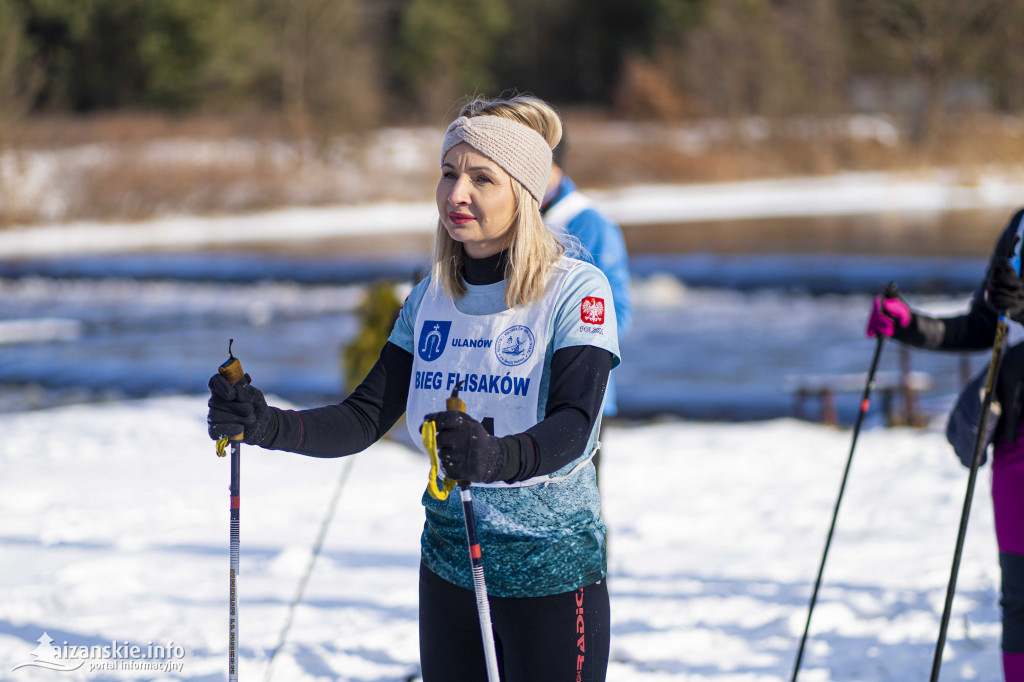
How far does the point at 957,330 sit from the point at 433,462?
1871mm

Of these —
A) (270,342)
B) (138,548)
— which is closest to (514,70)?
(270,342)

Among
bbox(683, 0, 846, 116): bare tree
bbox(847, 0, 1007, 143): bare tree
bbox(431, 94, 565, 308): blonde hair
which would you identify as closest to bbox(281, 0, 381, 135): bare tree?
bbox(683, 0, 846, 116): bare tree

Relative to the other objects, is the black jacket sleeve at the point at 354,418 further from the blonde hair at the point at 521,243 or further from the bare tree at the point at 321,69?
the bare tree at the point at 321,69

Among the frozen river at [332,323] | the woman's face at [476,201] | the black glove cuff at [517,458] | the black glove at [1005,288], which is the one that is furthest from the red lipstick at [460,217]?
the frozen river at [332,323]

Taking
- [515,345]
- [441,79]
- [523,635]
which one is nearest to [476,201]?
[515,345]

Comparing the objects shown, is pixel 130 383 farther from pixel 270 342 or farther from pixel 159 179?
pixel 159 179

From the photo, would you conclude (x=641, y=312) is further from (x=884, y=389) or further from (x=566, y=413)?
(x=566, y=413)

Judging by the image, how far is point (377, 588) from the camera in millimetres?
4496

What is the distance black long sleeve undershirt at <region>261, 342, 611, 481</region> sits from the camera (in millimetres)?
1854

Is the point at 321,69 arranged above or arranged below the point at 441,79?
below

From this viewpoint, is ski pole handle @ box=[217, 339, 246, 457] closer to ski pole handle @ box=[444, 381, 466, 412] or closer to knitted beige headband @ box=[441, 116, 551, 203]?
ski pole handle @ box=[444, 381, 466, 412]

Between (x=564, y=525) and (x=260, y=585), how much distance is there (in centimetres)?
281

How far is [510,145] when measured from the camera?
2.05m

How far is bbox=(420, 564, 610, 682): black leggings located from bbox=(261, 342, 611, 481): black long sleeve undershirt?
32cm
